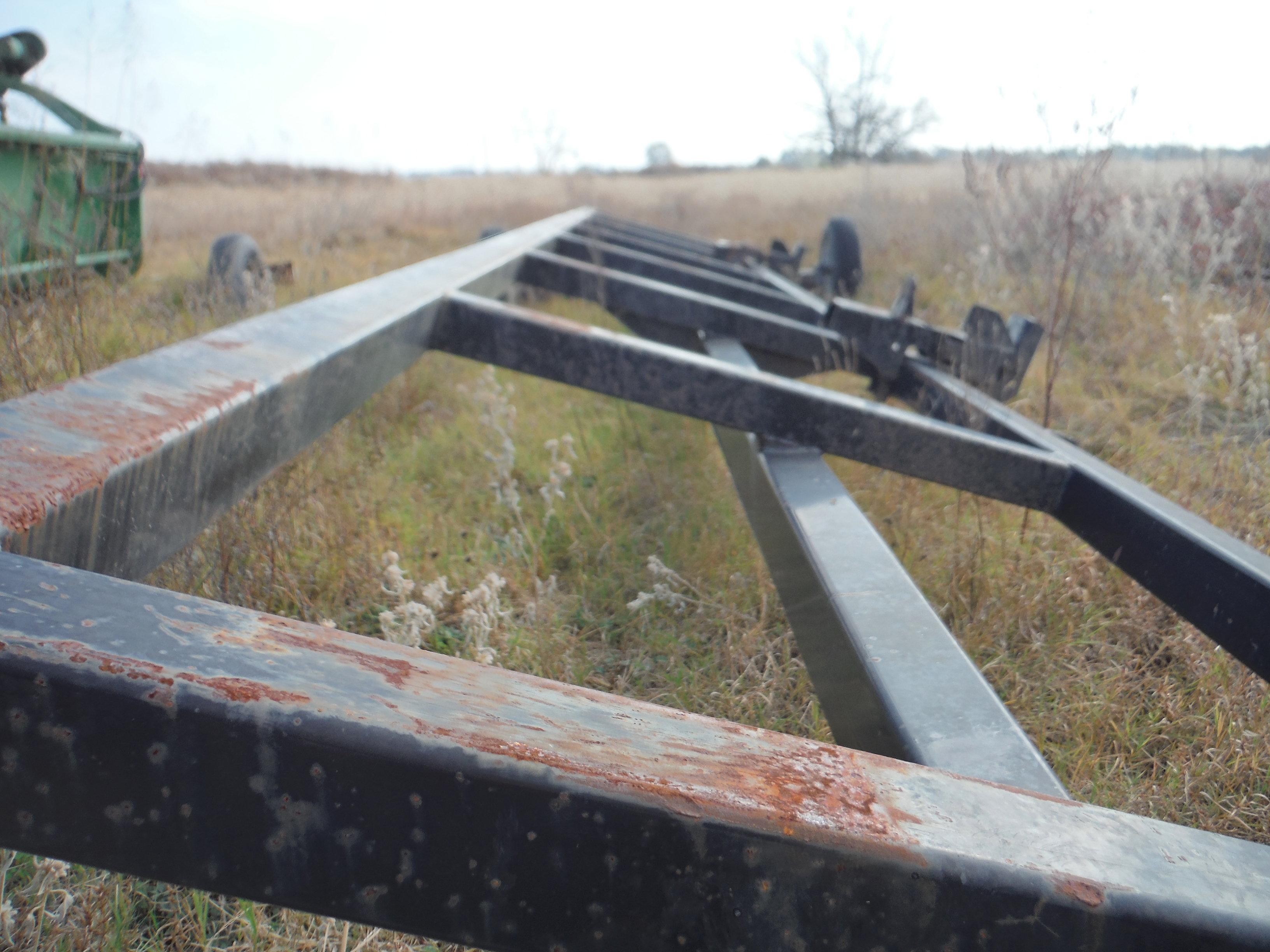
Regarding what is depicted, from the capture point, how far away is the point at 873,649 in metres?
0.95

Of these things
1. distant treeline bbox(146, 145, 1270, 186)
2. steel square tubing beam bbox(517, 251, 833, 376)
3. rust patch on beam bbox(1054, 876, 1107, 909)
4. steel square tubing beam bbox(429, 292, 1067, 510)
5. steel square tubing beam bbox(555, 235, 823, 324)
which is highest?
distant treeline bbox(146, 145, 1270, 186)

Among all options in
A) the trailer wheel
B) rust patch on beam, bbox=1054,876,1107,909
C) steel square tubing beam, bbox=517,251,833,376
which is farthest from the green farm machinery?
rust patch on beam, bbox=1054,876,1107,909

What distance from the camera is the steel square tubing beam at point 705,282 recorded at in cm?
381

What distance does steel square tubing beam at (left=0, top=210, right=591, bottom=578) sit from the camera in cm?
62

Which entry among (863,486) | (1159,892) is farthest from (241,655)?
(863,486)

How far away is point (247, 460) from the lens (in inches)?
37.7

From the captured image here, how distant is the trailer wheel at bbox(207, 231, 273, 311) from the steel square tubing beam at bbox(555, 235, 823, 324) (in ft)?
5.30

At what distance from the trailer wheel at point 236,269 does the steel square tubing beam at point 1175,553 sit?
11.2 ft

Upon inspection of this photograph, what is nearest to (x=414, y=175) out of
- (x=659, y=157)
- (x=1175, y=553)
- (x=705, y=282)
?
(x=659, y=157)

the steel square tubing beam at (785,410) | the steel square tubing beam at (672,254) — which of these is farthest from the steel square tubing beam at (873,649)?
the steel square tubing beam at (672,254)

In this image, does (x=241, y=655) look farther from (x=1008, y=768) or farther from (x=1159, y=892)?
(x=1008, y=768)

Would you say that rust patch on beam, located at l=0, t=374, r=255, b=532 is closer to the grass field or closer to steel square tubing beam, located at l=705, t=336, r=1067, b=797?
the grass field

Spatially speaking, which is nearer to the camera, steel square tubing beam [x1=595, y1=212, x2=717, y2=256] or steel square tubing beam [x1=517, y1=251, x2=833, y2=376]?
steel square tubing beam [x1=517, y1=251, x2=833, y2=376]

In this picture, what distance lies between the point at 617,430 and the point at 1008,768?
9.05 ft
